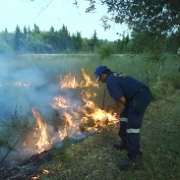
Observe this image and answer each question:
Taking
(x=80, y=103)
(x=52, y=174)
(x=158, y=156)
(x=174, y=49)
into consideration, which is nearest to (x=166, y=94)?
(x=80, y=103)

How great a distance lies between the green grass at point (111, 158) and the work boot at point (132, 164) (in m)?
0.08

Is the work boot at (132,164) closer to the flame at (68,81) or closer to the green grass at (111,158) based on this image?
the green grass at (111,158)

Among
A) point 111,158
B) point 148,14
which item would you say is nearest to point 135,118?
point 111,158

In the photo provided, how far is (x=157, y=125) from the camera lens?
8273 mm

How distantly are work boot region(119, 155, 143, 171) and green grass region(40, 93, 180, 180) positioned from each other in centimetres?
8

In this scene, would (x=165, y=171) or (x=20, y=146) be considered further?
(x=20, y=146)

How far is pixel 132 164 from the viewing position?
5.24 m

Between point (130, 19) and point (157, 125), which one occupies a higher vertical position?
point (130, 19)

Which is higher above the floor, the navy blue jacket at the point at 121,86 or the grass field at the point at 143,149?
the navy blue jacket at the point at 121,86

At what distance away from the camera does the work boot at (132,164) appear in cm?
519

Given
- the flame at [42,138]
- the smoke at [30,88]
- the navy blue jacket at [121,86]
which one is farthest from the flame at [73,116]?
the navy blue jacket at [121,86]

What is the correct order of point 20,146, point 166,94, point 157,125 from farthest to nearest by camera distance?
point 166,94
point 157,125
point 20,146

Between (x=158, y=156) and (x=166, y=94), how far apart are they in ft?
29.2

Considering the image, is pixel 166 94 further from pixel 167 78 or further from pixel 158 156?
pixel 158 156
